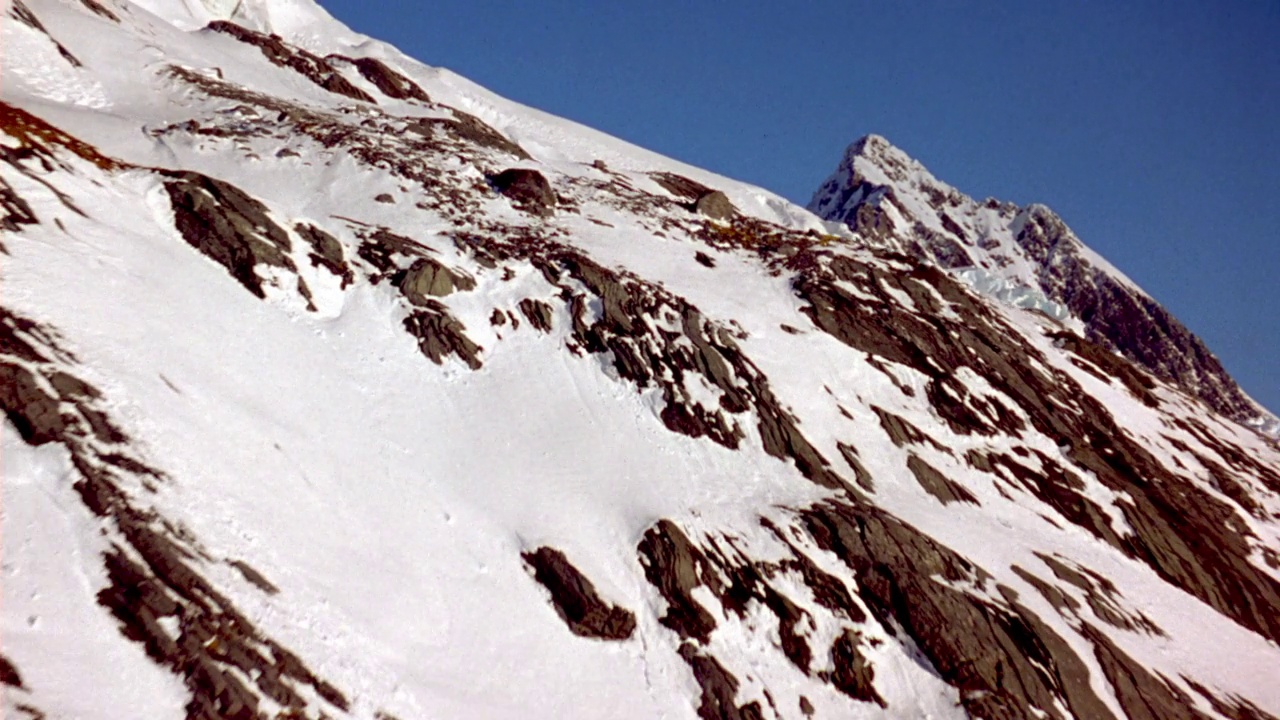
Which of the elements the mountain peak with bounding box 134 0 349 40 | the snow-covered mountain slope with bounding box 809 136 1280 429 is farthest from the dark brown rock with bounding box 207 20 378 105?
the snow-covered mountain slope with bounding box 809 136 1280 429

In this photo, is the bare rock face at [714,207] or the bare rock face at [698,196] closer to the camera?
the bare rock face at [714,207]

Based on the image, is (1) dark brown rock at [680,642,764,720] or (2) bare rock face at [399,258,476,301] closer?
(1) dark brown rock at [680,642,764,720]

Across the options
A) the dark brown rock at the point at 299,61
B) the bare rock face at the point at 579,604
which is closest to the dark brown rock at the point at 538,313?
the bare rock face at the point at 579,604

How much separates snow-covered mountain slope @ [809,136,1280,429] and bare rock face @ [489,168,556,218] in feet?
290

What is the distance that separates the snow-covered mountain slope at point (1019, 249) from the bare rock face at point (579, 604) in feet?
358

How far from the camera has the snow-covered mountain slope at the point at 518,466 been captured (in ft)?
38.8

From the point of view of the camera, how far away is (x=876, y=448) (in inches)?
1073

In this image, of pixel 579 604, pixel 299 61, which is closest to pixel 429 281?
pixel 579 604

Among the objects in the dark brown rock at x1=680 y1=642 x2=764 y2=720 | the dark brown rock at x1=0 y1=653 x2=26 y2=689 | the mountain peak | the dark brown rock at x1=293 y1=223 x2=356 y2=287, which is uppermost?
the mountain peak

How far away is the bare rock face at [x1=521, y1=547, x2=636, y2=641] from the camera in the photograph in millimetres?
16969

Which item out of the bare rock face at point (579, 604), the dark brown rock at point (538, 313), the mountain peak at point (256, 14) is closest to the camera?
the bare rock face at point (579, 604)

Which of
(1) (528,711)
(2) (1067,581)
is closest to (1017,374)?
(2) (1067,581)

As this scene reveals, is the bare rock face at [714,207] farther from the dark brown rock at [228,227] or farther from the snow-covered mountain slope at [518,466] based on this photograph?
the dark brown rock at [228,227]

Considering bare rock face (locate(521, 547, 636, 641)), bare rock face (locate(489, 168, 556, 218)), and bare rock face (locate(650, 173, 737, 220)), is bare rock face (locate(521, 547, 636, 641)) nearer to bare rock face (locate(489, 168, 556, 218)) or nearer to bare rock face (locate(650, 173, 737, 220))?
bare rock face (locate(489, 168, 556, 218))
